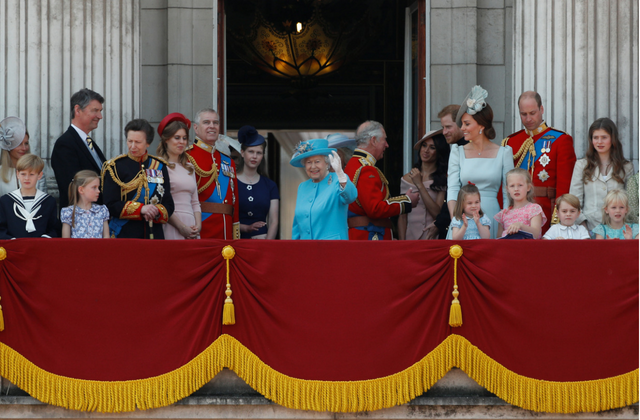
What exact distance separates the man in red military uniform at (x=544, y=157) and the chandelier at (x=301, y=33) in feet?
20.2

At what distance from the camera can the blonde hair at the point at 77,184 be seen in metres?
6.46

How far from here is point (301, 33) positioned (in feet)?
43.7

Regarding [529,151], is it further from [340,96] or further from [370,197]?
[340,96]

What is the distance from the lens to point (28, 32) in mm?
8219

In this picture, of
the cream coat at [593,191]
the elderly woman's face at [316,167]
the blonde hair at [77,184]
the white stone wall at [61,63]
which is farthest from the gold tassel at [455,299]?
the white stone wall at [61,63]

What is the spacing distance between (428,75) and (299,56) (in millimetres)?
5010

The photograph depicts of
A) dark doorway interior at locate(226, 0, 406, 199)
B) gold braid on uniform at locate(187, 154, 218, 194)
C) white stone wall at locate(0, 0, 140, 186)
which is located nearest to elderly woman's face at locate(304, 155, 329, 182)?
gold braid on uniform at locate(187, 154, 218, 194)

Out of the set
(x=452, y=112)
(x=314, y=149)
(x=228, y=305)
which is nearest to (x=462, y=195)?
(x=314, y=149)

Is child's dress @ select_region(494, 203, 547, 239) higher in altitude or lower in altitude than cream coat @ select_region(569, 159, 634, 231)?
lower

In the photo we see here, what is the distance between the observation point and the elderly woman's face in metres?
6.65

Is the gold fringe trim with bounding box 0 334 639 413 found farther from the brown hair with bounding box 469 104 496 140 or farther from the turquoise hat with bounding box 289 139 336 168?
the brown hair with bounding box 469 104 496 140

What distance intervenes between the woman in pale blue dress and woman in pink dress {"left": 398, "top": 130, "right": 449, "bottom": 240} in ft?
2.06

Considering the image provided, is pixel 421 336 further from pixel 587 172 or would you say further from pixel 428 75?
pixel 428 75

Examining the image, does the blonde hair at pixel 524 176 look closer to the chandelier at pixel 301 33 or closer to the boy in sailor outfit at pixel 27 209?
the boy in sailor outfit at pixel 27 209
